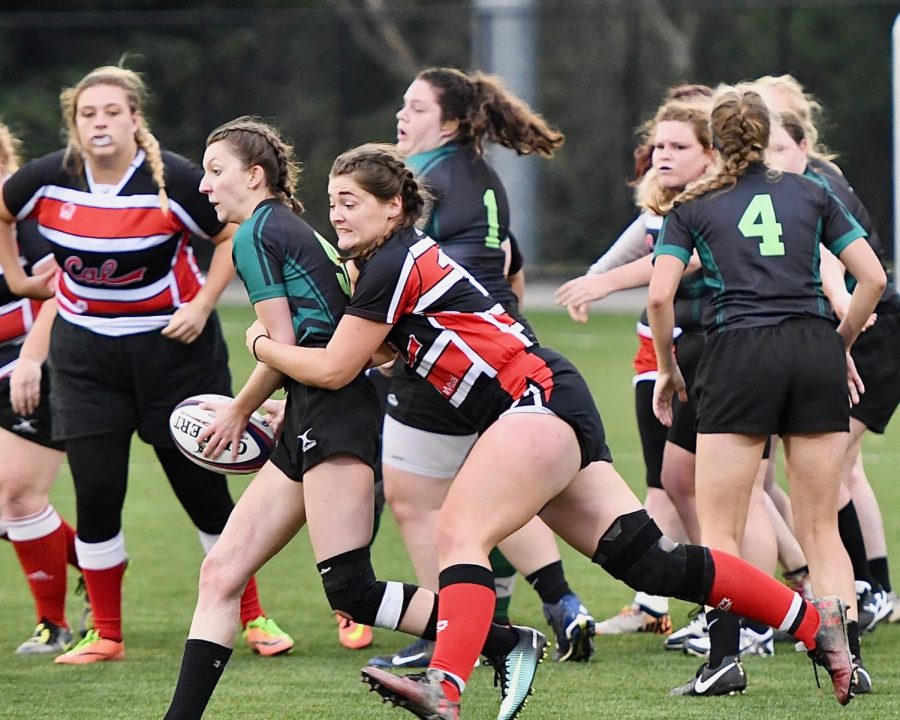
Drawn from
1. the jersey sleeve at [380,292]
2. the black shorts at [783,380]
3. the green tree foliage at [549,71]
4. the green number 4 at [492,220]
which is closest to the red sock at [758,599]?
the black shorts at [783,380]

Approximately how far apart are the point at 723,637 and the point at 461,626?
106 centimetres

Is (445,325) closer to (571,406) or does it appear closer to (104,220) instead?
(571,406)

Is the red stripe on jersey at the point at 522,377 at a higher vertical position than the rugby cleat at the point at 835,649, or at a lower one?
higher

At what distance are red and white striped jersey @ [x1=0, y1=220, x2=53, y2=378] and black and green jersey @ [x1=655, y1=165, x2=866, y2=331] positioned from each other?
93.7 inches

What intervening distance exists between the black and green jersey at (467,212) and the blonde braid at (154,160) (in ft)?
2.70

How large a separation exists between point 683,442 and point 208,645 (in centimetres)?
196

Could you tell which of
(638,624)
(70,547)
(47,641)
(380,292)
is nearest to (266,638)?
(47,641)

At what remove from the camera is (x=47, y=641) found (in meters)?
5.80

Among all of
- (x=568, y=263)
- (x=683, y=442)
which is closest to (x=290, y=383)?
(x=683, y=442)

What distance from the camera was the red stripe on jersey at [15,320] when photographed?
603 centimetres

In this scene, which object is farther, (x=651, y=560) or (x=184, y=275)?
(x=184, y=275)

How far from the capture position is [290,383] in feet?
14.6

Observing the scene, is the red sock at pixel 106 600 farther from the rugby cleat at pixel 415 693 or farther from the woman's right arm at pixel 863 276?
the woman's right arm at pixel 863 276

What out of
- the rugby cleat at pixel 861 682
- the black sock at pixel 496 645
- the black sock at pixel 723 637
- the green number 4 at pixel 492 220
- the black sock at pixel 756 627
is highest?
the green number 4 at pixel 492 220
